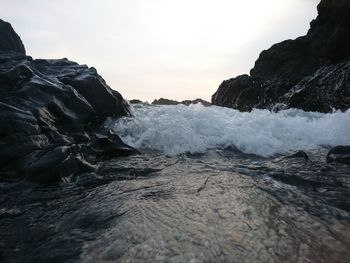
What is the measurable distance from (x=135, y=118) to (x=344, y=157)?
17.9 feet

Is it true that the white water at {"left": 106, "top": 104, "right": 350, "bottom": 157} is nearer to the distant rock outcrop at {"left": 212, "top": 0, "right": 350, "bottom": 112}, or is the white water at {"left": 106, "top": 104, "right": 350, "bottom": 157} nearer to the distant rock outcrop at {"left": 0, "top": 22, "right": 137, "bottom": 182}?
the distant rock outcrop at {"left": 0, "top": 22, "right": 137, "bottom": 182}

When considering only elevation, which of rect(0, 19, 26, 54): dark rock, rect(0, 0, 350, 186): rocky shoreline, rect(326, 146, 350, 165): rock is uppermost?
rect(0, 19, 26, 54): dark rock

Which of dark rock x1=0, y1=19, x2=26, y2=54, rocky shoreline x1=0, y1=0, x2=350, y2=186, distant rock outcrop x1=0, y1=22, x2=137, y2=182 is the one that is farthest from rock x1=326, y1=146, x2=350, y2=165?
dark rock x1=0, y1=19, x2=26, y2=54

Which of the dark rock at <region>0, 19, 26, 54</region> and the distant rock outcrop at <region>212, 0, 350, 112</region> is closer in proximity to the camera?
the distant rock outcrop at <region>212, 0, 350, 112</region>

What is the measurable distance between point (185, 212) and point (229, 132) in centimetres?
530

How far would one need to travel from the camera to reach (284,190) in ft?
13.6

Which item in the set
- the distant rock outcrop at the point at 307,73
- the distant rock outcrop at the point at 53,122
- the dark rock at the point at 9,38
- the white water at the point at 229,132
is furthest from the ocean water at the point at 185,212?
the dark rock at the point at 9,38

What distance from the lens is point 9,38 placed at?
68.7 ft

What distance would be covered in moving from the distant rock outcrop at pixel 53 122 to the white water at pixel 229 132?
3.20 feet

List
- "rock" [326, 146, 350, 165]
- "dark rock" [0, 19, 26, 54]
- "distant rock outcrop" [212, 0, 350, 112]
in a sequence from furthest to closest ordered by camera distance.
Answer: "dark rock" [0, 19, 26, 54]
"distant rock outcrop" [212, 0, 350, 112]
"rock" [326, 146, 350, 165]

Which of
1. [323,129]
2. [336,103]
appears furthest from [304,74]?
[323,129]

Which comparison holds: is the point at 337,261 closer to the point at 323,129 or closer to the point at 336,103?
the point at 323,129

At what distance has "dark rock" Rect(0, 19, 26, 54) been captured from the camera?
19.7 meters

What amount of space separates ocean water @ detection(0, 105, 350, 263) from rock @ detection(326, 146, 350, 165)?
37 cm
